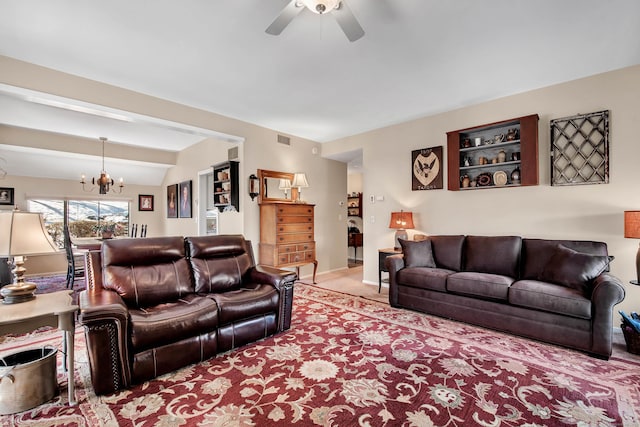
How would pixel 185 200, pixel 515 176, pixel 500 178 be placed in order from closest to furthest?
pixel 515 176 → pixel 500 178 → pixel 185 200

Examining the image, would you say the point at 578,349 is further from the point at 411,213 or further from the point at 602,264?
the point at 411,213

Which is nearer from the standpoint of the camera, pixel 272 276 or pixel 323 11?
pixel 323 11

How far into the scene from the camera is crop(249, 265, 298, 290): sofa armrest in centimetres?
295

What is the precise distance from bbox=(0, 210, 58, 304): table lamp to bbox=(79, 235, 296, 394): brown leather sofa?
0.37 m

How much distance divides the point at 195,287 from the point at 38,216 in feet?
4.40

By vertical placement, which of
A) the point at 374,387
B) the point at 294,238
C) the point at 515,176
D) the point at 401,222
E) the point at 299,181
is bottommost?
the point at 374,387

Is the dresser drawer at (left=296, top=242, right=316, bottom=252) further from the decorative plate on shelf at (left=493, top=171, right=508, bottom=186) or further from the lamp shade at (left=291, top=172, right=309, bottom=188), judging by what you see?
the decorative plate on shelf at (left=493, top=171, right=508, bottom=186)

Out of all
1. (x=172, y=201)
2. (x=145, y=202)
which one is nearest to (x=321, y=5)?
(x=172, y=201)

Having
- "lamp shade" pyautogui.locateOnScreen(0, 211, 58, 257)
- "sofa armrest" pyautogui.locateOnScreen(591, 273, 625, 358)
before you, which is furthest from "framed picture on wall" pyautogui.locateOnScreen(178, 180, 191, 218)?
"sofa armrest" pyautogui.locateOnScreen(591, 273, 625, 358)

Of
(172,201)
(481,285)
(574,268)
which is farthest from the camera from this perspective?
(172,201)

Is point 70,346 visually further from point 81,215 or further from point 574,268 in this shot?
point 81,215

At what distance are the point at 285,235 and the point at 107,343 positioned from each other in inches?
122

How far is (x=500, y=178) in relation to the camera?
3.82 meters

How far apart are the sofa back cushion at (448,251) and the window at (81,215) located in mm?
7581
